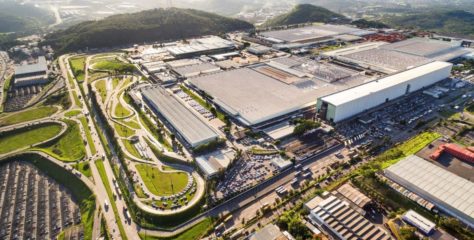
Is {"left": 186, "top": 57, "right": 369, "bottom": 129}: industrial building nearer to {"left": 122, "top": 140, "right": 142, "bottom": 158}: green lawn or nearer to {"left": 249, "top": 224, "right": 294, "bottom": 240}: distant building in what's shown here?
{"left": 122, "top": 140, "right": 142, "bottom": 158}: green lawn

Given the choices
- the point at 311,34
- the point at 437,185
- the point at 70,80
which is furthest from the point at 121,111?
the point at 311,34

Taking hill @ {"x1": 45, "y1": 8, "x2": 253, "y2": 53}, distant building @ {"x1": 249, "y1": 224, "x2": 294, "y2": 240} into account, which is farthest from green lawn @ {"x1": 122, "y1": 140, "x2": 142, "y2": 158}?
hill @ {"x1": 45, "y1": 8, "x2": 253, "y2": 53}

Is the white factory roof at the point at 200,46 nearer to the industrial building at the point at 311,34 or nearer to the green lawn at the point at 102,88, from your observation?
the industrial building at the point at 311,34

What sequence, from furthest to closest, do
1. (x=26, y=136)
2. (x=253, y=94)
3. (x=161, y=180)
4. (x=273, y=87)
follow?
(x=273, y=87) → (x=253, y=94) → (x=26, y=136) → (x=161, y=180)

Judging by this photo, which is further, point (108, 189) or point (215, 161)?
point (215, 161)

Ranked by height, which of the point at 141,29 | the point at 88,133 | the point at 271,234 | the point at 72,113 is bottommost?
the point at 88,133

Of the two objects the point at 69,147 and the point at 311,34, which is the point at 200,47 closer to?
the point at 311,34

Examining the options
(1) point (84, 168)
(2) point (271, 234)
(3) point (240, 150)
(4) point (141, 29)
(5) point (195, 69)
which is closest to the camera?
(2) point (271, 234)
